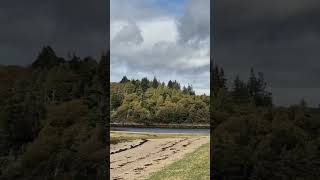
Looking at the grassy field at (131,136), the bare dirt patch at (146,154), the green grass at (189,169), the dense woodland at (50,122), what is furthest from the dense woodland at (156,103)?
the dense woodland at (50,122)

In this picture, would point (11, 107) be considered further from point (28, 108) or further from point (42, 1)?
point (42, 1)

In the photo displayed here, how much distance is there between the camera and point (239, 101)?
679 centimetres

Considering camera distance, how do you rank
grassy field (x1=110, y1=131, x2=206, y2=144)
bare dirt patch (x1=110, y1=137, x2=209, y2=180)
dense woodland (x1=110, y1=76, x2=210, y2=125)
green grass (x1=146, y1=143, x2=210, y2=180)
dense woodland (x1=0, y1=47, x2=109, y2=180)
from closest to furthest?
dense woodland (x1=0, y1=47, x2=109, y2=180), green grass (x1=146, y1=143, x2=210, y2=180), bare dirt patch (x1=110, y1=137, x2=209, y2=180), grassy field (x1=110, y1=131, x2=206, y2=144), dense woodland (x1=110, y1=76, x2=210, y2=125)

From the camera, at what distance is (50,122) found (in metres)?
6.05

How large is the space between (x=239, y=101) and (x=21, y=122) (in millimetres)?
2812

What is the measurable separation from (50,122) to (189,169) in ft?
14.4

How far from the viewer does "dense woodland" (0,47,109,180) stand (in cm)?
596

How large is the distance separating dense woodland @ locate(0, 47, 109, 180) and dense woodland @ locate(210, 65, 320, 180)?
5.27 feet

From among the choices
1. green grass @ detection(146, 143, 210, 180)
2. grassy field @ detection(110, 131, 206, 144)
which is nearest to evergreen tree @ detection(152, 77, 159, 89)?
grassy field @ detection(110, 131, 206, 144)

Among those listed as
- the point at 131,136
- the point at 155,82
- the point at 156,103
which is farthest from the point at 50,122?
the point at 155,82

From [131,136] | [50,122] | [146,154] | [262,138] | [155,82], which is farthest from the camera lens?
[155,82]

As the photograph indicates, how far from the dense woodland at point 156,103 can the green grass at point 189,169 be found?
5.10ft

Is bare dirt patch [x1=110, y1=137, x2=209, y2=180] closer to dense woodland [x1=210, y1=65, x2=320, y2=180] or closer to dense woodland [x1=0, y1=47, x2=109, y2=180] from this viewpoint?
dense woodland [x1=210, y1=65, x2=320, y2=180]

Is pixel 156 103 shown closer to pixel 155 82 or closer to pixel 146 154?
pixel 155 82
